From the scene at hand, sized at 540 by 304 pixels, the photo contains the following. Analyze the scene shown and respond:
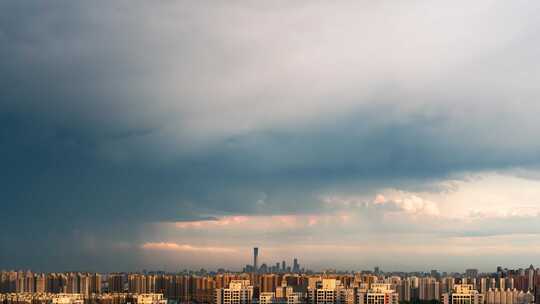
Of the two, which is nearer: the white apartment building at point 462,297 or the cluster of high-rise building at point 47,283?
the white apartment building at point 462,297

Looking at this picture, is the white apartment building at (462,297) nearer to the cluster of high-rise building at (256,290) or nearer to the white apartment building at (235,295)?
the cluster of high-rise building at (256,290)

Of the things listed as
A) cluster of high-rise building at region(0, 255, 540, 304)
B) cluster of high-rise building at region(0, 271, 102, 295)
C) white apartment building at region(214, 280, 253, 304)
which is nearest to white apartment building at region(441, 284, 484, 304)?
cluster of high-rise building at region(0, 255, 540, 304)

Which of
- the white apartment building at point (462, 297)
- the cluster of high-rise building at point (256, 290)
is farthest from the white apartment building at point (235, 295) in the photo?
the white apartment building at point (462, 297)

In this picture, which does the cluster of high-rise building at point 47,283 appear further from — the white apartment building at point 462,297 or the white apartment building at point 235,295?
the white apartment building at point 462,297

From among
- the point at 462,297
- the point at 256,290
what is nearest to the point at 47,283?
the point at 256,290

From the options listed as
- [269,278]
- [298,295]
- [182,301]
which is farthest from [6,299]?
[269,278]

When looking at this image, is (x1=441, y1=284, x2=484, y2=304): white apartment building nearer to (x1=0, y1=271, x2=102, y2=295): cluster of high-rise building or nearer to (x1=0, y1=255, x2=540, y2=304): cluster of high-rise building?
(x1=0, y1=255, x2=540, y2=304): cluster of high-rise building

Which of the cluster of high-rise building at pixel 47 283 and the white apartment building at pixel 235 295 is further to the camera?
the cluster of high-rise building at pixel 47 283

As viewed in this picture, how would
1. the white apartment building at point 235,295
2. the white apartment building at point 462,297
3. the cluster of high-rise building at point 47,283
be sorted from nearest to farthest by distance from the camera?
1. the white apartment building at point 462,297
2. the white apartment building at point 235,295
3. the cluster of high-rise building at point 47,283

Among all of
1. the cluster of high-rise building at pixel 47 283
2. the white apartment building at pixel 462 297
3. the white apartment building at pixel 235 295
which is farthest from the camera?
the cluster of high-rise building at pixel 47 283

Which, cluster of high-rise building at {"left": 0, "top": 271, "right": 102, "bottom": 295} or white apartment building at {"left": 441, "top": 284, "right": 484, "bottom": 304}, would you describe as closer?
white apartment building at {"left": 441, "top": 284, "right": 484, "bottom": 304}

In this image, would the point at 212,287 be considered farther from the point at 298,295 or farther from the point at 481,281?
the point at 481,281
